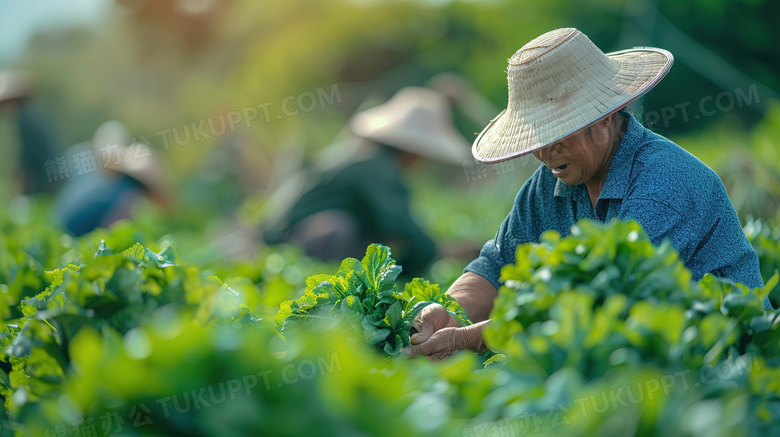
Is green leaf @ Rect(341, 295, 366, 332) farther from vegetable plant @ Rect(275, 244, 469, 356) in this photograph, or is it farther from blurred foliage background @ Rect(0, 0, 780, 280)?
blurred foliage background @ Rect(0, 0, 780, 280)

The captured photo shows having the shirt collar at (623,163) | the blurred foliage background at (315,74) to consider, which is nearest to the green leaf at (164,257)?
the shirt collar at (623,163)

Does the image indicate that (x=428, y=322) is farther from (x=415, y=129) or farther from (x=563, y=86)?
(x=415, y=129)

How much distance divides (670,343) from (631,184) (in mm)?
809

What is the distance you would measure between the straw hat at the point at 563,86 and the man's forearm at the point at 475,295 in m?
0.44

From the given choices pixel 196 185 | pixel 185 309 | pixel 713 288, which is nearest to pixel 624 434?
pixel 713 288

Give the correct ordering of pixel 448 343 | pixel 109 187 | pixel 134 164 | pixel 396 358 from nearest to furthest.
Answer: pixel 396 358 → pixel 448 343 → pixel 109 187 → pixel 134 164

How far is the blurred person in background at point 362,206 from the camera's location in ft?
16.4

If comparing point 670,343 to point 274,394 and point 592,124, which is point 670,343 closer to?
point 274,394

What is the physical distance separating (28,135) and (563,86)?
6.82m

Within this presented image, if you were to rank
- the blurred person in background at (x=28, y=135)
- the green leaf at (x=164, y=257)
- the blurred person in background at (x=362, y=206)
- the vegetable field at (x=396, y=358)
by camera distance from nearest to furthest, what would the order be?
the vegetable field at (x=396, y=358) → the green leaf at (x=164, y=257) → the blurred person in background at (x=362, y=206) → the blurred person in background at (x=28, y=135)

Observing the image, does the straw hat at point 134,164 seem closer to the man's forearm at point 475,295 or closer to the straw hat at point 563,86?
the man's forearm at point 475,295

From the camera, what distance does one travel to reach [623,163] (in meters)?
1.90

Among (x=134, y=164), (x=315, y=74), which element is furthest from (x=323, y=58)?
(x=134, y=164)

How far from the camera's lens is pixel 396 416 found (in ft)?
3.06
